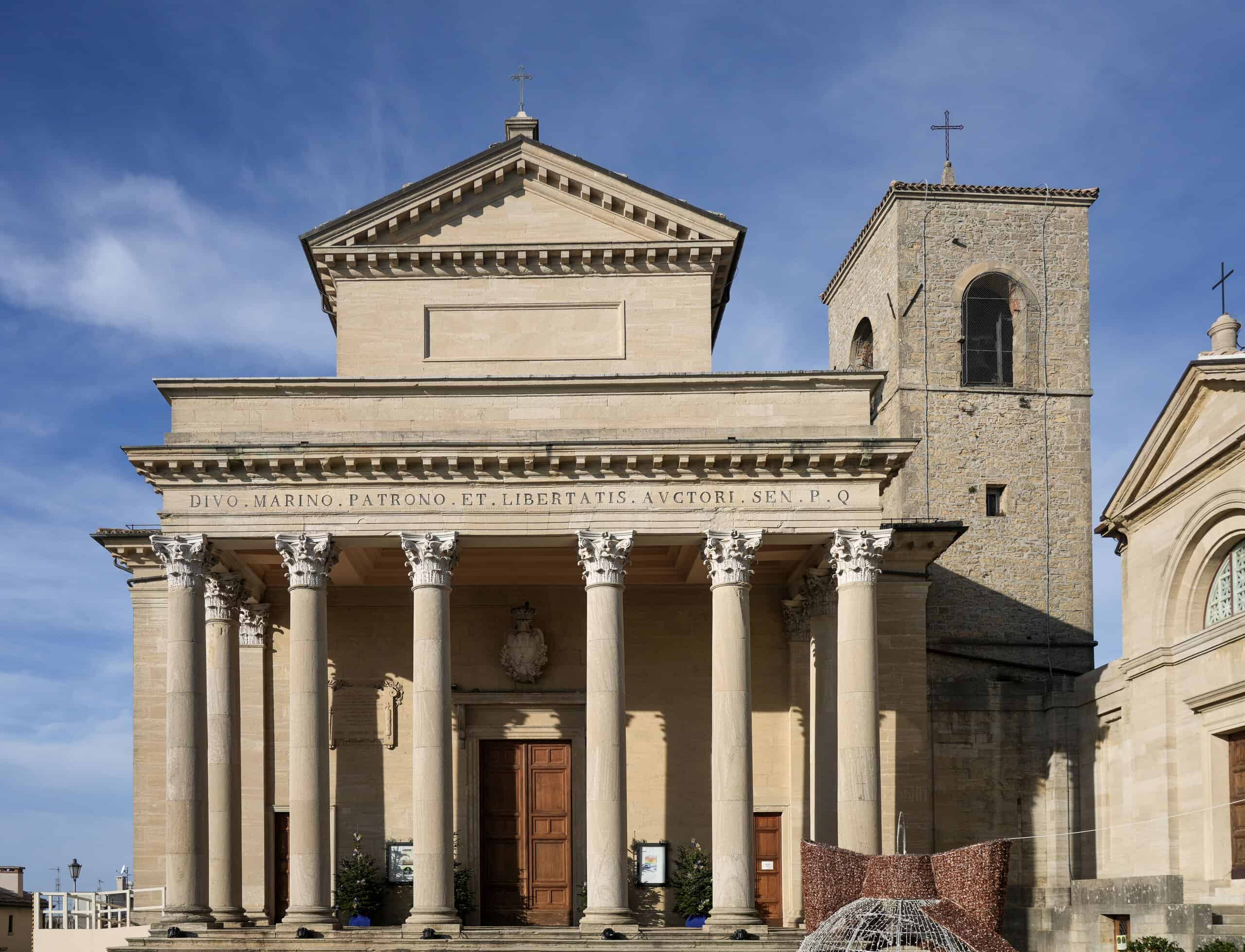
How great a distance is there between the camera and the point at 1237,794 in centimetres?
2800

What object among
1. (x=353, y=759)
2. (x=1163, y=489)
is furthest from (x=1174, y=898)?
(x=353, y=759)

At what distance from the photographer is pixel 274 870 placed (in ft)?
110

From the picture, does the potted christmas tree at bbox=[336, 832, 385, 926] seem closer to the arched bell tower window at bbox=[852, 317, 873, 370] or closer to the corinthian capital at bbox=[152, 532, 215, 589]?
the corinthian capital at bbox=[152, 532, 215, 589]

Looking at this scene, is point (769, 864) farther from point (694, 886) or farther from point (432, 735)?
point (432, 735)

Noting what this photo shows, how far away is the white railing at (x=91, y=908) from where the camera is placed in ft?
101

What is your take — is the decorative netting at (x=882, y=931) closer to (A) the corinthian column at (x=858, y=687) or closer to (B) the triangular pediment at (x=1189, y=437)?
(A) the corinthian column at (x=858, y=687)

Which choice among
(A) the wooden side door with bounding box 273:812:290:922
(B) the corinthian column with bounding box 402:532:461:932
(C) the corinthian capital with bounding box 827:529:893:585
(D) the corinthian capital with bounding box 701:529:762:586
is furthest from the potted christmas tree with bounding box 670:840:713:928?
(A) the wooden side door with bounding box 273:812:290:922

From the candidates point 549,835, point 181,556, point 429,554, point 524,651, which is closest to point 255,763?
point 524,651

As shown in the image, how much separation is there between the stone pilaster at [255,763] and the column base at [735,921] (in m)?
10.6

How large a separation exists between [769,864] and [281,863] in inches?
424

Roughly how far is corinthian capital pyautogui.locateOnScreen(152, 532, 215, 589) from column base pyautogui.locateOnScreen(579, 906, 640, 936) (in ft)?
31.1

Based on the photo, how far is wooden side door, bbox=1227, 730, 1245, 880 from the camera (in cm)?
2756

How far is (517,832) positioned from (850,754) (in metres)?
9.05

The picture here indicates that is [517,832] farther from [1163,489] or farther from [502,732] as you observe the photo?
[1163,489]
